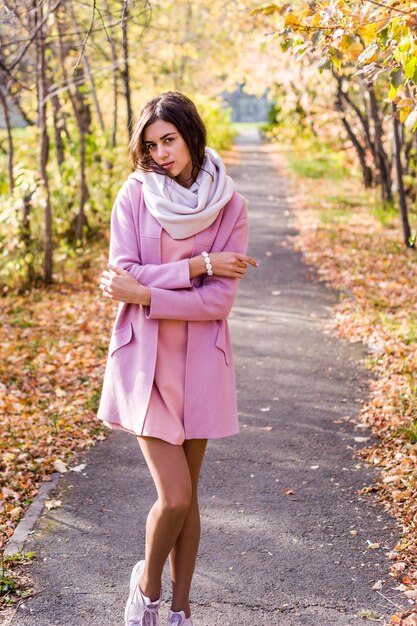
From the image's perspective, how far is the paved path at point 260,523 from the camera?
12.5 ft

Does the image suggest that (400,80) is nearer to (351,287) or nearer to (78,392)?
(78,392)

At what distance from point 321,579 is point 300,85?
1933 centimetres

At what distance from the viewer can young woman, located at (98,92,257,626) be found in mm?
3111

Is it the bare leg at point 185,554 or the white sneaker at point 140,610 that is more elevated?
the bare leg at point 185,554

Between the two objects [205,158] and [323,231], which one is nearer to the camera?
[205,158]

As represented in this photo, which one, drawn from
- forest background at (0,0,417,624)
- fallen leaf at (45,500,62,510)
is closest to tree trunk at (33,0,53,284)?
forest background at (0,0,417,624)

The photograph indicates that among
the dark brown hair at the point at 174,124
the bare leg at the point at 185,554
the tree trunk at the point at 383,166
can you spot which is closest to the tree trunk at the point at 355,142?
the tree trunk at the point at 383,166

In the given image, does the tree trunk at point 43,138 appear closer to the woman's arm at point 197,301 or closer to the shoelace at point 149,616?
the woman's arm at point 197,301

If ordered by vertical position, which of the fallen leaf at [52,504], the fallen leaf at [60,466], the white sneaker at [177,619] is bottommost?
the fallen leaf at [60,466]

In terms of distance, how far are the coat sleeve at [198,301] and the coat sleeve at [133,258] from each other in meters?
0.05

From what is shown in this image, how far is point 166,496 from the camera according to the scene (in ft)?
10.1

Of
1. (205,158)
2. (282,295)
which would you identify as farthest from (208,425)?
(282,295)

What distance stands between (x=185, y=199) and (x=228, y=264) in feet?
0.98

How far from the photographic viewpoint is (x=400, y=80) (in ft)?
14.5
